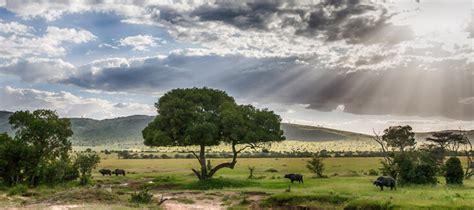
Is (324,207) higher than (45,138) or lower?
lower

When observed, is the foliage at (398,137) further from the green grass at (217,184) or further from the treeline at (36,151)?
the treeline at (36,151)

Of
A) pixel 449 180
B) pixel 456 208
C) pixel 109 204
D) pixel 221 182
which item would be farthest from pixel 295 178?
pixel 456 208

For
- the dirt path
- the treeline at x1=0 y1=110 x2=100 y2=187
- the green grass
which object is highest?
the treeline at x1=0 y1=110 x2=100 y2=187

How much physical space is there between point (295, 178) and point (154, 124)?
1953 cm

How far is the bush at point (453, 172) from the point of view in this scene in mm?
49969

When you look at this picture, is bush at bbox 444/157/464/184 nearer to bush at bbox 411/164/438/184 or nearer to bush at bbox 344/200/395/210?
bush at bbox 411/164/438/184

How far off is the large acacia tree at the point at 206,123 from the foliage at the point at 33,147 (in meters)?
10.9

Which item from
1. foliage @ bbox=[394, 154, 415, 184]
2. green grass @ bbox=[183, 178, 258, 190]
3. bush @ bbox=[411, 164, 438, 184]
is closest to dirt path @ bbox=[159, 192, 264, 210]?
green grass @ bbox=[183, 178, 258, 190]

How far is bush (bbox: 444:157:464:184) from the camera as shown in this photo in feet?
164

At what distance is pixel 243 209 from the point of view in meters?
38.2

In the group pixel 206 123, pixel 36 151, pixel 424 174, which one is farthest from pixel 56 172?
pixel 424 174

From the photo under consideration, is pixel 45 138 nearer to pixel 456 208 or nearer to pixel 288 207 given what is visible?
pixel 288 207

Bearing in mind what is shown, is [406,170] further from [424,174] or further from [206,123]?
[206,123]

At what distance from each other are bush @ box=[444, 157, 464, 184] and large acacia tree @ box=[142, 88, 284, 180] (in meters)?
21.0
